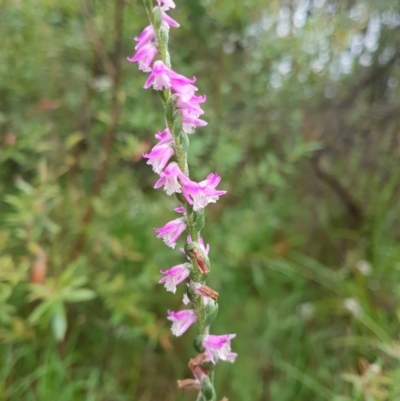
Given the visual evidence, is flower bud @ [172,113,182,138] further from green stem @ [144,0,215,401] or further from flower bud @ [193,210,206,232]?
flower bud @ [193,210,206,232]

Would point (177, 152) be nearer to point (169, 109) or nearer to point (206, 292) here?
point (169, 109)

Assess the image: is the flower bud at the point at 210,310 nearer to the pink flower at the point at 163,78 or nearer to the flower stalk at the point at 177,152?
the flower stalk at the point at 177,152

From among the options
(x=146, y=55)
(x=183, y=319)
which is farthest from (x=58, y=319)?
(x=146, y=55)

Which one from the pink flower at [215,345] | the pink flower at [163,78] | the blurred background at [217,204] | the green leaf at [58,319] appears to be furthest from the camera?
the blurred background at [217,204]

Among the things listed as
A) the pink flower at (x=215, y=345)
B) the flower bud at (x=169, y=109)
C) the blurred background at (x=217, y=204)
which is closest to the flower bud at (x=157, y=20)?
the flower bud at (x=169, y=109)

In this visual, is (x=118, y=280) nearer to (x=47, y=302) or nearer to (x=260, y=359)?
(x=47, y=302)

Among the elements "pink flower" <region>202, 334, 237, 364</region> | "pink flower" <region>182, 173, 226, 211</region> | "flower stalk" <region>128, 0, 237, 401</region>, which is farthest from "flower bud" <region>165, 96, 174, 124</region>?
"pink flower" <region>202, 334, 237, 364</region>
